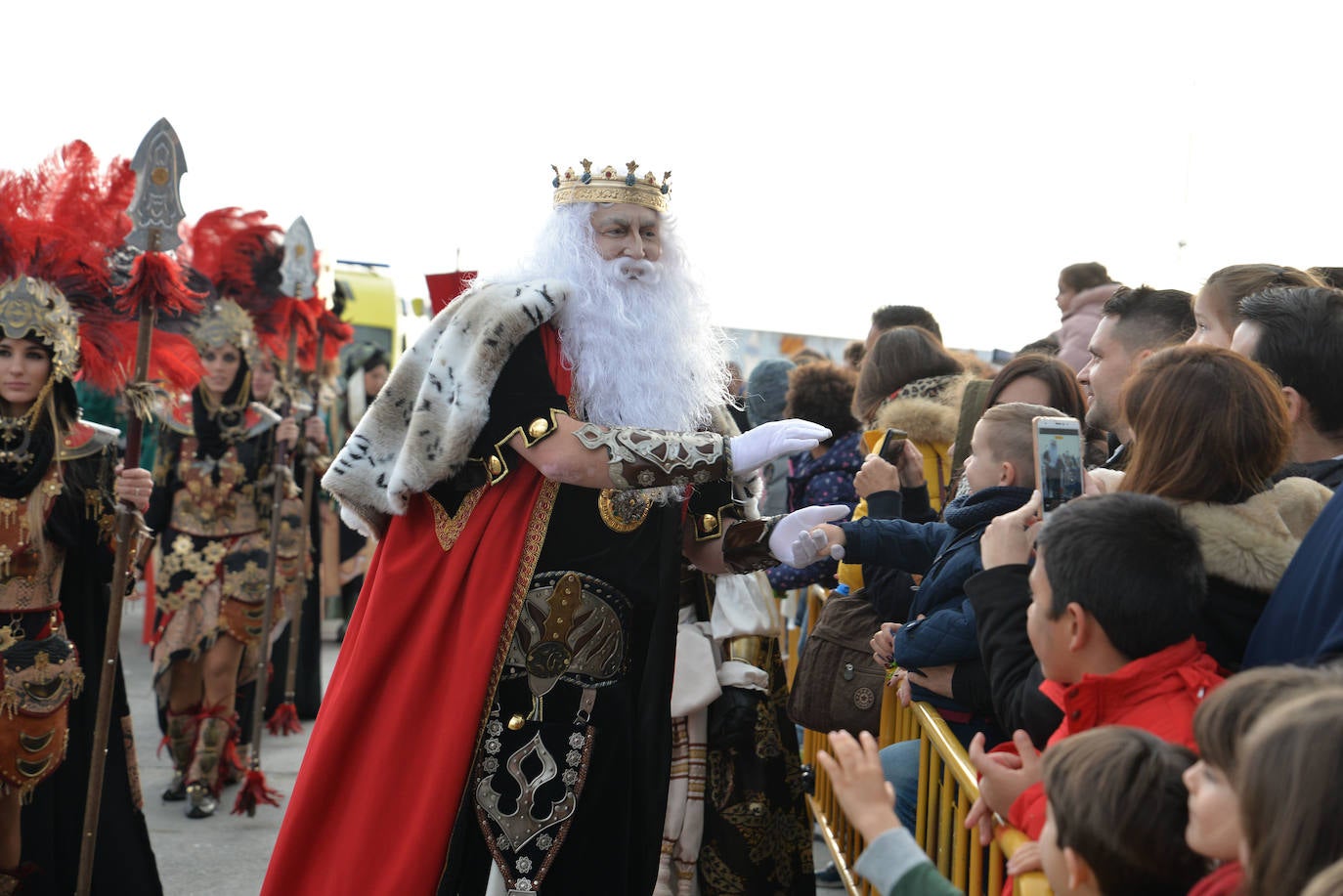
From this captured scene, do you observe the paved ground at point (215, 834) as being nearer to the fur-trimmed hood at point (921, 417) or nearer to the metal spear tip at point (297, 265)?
the fur-trimmed hood at point (921, 417)

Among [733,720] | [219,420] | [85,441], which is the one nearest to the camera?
[733,720]

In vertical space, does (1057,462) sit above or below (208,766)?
above

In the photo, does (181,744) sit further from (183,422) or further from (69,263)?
(69,263)

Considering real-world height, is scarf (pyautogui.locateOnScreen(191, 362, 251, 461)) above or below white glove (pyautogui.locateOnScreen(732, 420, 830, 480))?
below

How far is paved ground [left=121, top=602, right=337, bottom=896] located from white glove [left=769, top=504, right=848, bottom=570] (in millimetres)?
2678

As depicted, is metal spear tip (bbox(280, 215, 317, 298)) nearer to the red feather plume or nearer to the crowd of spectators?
the red feather plume

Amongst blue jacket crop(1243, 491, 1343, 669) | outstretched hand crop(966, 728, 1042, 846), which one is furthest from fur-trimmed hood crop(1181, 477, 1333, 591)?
outstretched hand crop(966, 728, 1042, 846)

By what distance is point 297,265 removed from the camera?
700 centimetres

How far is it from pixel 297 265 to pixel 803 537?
178 inches

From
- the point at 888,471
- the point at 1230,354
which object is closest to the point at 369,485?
the point at 888,471

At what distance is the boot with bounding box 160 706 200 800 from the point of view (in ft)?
20.4

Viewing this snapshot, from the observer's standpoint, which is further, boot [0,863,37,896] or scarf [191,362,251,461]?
scarf [191,362,251,461]

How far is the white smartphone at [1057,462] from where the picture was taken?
2.42m

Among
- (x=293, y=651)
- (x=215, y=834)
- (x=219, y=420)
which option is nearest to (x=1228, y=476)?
(x=215, y=834)
